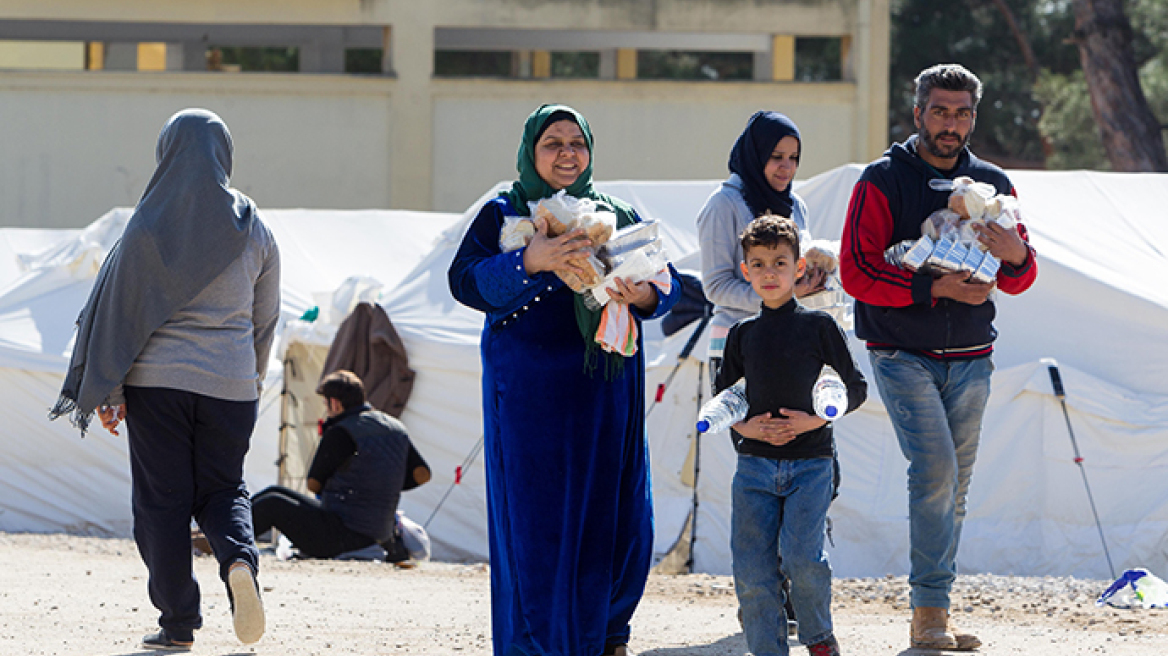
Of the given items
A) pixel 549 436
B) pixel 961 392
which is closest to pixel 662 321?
pixel 961 392

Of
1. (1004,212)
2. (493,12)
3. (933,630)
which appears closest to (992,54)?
(493,12)

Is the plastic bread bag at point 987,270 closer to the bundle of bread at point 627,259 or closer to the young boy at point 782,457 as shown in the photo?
the young boy at point 782,457

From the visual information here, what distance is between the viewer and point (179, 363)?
14.2 feet

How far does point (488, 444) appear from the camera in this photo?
390 centimetres

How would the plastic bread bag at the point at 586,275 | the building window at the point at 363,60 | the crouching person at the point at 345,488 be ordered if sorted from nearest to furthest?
the plastic bread bag at the point at 586,275 < the crouching person at the point at 345,488 < the building window at the point at 363,60

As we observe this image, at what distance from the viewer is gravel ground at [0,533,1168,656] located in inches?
182

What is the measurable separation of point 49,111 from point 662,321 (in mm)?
12027

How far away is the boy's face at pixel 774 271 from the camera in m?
3.92

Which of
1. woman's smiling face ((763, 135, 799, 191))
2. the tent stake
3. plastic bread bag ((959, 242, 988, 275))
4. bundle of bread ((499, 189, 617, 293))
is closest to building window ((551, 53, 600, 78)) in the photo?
the tent stake

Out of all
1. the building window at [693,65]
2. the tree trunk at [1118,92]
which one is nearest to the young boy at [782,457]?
the tree trunk at [1118,92]

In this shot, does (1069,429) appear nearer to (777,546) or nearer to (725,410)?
(777,546)

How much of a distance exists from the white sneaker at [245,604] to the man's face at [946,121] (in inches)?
94.8

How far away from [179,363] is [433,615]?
1667mm

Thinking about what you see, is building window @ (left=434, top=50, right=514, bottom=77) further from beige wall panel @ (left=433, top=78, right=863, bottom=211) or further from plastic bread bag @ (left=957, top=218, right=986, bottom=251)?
plastic bread bag @ (left=957, top=218, right=986, bottom=251)
